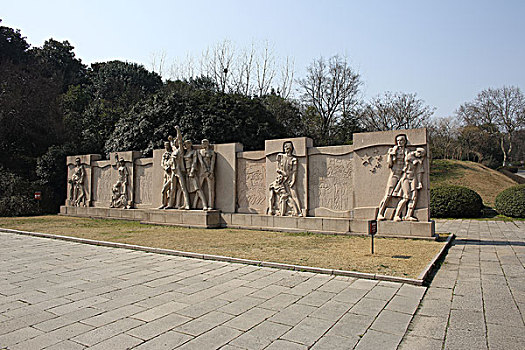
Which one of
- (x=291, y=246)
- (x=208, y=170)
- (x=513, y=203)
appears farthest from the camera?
(x=513, y=203)

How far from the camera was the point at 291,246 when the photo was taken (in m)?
9.02

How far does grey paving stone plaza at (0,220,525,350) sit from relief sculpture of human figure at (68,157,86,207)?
38.6ft

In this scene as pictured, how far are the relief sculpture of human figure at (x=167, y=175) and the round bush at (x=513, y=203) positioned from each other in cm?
1475

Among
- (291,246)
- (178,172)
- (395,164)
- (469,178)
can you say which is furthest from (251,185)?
(469,178)

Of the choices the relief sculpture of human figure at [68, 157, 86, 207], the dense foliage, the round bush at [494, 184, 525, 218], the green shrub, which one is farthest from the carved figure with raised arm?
the green shrub

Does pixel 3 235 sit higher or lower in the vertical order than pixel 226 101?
lower

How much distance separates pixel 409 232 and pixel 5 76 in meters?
26.1

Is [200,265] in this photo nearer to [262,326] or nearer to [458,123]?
[262,326]

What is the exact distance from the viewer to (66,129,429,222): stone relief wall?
10062mm

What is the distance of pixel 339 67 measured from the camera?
33.6 metres

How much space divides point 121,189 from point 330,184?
395 inches

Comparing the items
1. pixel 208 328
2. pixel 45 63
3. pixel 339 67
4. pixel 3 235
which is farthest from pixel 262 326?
pixel 45 63

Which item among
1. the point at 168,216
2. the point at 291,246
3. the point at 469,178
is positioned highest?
the point at 469,178

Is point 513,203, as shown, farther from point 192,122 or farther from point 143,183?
point 192,122
